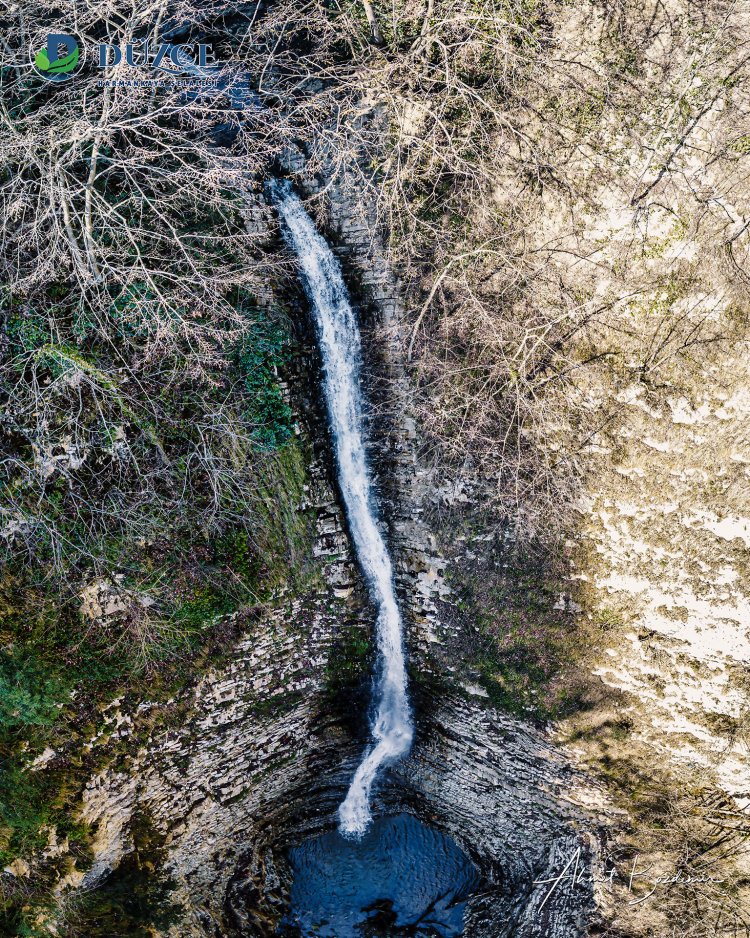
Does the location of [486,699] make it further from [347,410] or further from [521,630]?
[347,410]

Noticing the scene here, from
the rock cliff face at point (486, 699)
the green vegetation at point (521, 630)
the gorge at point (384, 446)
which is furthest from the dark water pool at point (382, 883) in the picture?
the green vegetation at point (521, 630)

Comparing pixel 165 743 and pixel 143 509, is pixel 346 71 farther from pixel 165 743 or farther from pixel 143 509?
pixel 165 743

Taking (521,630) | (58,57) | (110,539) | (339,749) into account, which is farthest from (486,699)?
(58,57)

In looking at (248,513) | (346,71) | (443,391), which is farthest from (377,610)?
(346,71)

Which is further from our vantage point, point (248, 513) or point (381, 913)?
point (381, 913)
